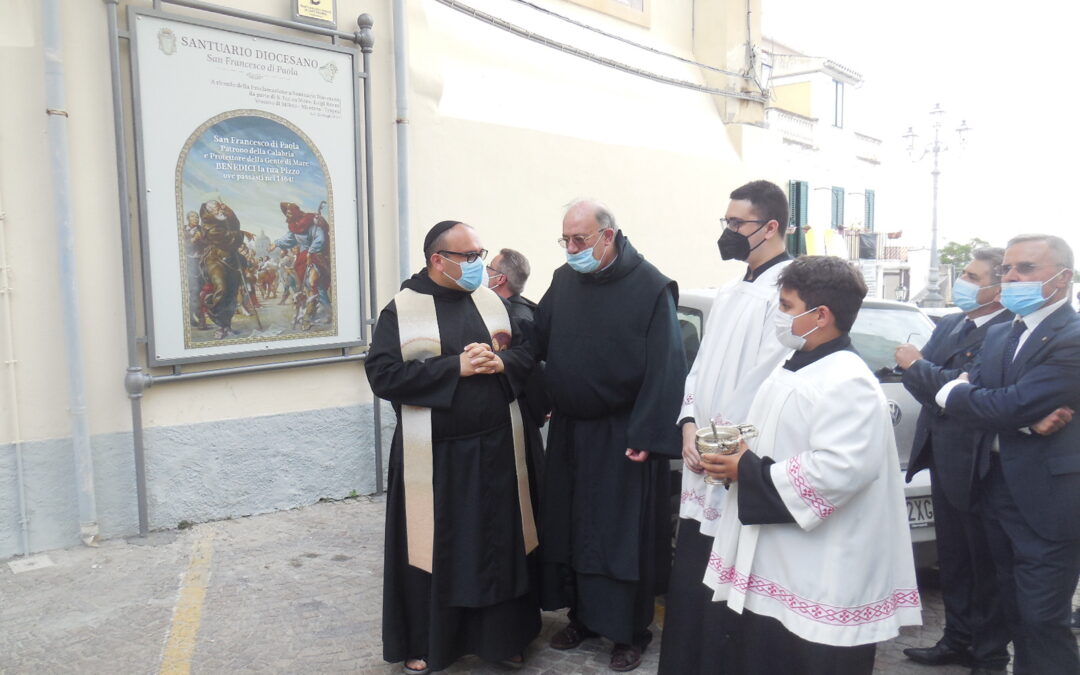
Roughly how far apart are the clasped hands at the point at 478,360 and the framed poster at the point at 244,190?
2.67 metres

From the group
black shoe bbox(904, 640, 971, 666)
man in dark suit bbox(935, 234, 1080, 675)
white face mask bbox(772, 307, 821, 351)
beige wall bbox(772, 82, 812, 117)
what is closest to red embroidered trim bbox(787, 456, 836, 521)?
white face mask bbox(772, 307, 821, 351)

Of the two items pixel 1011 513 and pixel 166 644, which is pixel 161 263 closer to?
pixel 166 644

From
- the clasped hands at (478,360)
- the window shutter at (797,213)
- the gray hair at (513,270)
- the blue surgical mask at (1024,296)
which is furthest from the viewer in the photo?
the window shutter at (797,213)

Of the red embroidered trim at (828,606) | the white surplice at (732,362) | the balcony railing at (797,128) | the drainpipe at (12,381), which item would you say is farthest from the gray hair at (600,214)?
the balcony railing at (797,128)

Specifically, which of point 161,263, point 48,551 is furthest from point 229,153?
point 48,551

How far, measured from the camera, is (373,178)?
20.3 ft

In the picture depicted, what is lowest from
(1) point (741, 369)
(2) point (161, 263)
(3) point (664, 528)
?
A: (3) point (664, 528)

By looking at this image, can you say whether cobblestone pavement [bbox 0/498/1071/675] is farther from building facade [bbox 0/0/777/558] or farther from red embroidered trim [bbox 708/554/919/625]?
red embroidered trim [bbox 708/554/919/625]

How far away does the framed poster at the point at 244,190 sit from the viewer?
511cm

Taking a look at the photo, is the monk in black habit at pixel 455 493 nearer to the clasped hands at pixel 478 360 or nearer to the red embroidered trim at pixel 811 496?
the clasped hands at pixel 478 360

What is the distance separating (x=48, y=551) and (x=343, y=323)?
236cm

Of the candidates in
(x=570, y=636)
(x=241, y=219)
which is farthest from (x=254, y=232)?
(x=570, y=636)

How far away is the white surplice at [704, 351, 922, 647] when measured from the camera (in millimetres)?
2277

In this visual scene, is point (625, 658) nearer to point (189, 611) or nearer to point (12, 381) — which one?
point (189, 611)
